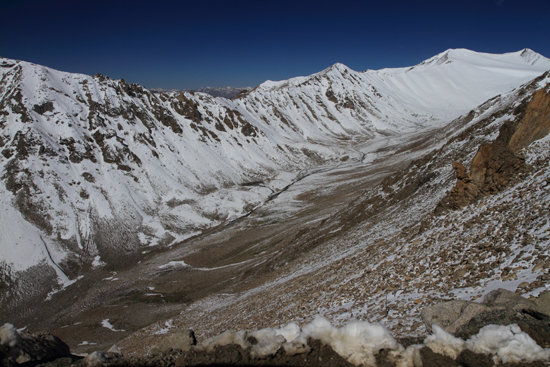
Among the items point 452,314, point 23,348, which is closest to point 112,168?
point 23,348

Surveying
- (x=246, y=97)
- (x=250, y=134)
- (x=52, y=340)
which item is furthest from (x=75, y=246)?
(x=246, y=97)

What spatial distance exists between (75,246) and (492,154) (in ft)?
218

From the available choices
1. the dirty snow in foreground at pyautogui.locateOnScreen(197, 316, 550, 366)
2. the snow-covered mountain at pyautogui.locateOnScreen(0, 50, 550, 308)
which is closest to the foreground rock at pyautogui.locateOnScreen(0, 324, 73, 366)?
the dirty snow in foreground at pyautogui.locateOnScreen(197, 316, 550, 366)

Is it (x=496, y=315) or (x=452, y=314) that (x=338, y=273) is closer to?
(x=452, y=314)

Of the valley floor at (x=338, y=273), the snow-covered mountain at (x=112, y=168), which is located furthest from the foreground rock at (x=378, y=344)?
the snow-covered mountain at (x=112, y=168)

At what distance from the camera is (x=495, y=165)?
16.1m

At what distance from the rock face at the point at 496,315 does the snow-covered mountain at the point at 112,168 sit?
189 feet

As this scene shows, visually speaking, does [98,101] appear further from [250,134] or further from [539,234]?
[539,234]

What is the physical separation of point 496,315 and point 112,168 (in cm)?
8447

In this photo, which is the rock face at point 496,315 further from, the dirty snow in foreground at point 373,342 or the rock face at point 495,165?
the rock face at point 495,165

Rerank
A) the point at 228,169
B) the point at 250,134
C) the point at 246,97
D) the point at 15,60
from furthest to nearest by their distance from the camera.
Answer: the point at 246,97
the point at 250,134
the point at 228,169
the point at 15,60

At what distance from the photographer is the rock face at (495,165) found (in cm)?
1570

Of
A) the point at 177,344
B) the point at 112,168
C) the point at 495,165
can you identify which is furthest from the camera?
the point at 112,168

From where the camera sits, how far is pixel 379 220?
25.7m
